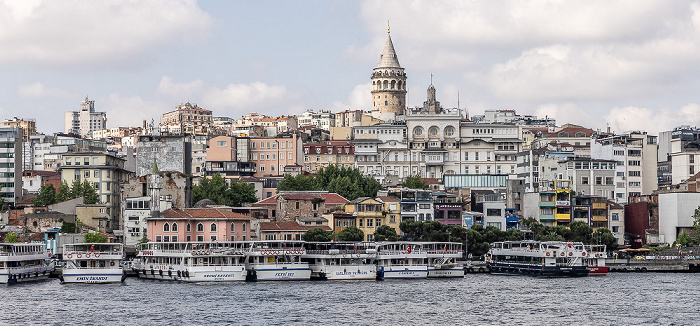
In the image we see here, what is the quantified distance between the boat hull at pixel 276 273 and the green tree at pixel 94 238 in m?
20.8

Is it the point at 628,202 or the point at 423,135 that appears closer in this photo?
the point at 628,202

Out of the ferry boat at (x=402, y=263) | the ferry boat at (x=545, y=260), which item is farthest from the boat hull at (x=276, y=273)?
the ferry boat at (x=545, y=260)

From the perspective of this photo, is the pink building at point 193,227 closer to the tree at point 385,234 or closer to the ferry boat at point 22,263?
the ferry boat at point 22,263

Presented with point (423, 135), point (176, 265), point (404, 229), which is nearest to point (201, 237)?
point (176, 265)

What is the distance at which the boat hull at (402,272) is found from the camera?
3745 inches

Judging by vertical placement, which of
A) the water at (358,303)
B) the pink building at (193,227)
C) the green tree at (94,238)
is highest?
the pink building at (193,227)

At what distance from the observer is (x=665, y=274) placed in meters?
107

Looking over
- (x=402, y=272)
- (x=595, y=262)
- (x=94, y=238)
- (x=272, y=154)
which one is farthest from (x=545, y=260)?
(x=272, y=154)

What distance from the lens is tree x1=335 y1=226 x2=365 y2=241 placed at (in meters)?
108

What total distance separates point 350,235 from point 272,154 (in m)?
57.4

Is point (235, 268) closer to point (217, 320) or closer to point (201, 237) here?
point (201, 237)

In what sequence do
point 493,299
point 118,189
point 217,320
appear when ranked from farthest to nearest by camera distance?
point 118,189 → point 493,299 → point 217,320

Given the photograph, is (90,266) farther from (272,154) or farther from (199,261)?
(272,154)

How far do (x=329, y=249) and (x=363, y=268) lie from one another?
337 centimetres
